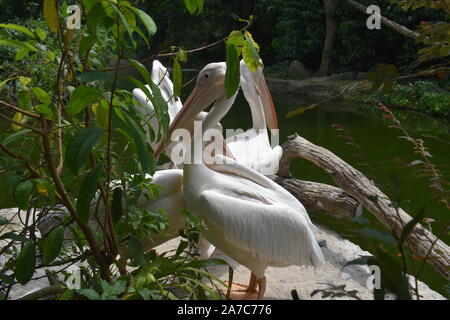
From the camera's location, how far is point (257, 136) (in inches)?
132

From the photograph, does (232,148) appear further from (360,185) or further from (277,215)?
(277,215)

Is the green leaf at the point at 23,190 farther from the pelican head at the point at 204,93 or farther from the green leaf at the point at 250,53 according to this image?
the pelican head at the point at 204,93

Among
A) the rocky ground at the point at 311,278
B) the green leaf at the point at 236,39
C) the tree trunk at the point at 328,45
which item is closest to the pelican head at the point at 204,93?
the rocky ground at the point at 311,278

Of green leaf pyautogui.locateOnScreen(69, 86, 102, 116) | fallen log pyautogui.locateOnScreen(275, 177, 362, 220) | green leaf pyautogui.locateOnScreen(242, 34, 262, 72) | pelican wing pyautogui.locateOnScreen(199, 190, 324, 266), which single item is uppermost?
green leaf pyautogui.locateOnScreen(242, 34, 262, 72)

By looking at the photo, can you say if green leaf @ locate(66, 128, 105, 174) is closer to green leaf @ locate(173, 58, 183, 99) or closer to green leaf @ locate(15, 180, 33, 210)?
green leaf @ locate(15, 180, 33, 210)

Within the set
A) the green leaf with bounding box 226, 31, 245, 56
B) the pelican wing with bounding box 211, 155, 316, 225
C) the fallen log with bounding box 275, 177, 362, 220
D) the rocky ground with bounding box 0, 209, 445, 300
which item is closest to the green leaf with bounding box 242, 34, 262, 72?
the green leaf with bounding box 226, 31, 245, 56

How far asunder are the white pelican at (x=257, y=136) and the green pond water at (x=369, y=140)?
2.34 feet

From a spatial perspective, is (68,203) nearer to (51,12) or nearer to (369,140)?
(51,12)

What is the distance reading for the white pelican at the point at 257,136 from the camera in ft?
10.1

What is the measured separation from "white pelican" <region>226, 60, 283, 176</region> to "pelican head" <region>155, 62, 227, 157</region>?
60 cm

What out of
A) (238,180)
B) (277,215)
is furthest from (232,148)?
(277,215)

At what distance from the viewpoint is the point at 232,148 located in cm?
315

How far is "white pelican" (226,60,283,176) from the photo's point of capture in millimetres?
3088

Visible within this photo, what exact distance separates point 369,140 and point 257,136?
162 inches
